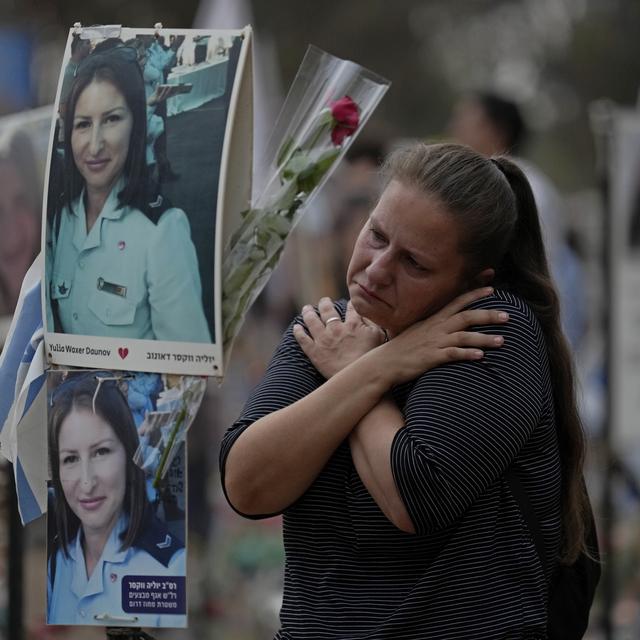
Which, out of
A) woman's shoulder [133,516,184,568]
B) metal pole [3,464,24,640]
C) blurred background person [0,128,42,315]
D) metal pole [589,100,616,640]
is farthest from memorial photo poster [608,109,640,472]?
woman's shoulder [133,516,184,568]

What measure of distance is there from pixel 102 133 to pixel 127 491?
710 millimetres

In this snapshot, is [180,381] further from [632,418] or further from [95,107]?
[632,418]

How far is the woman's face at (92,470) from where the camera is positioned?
265 cm

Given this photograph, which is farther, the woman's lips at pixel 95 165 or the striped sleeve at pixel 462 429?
the woman's lips at pixel 95 165

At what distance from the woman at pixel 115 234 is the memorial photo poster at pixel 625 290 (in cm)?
337

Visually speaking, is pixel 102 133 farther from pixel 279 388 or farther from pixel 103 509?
pixel 103 509

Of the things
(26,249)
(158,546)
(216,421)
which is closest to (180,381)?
(158,546)

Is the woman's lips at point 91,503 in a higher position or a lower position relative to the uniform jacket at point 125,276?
lower

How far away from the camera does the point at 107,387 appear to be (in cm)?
265

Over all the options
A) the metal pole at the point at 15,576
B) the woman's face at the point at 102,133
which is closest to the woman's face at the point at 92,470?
the woman's face at the point at 102,133

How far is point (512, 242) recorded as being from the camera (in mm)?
2572

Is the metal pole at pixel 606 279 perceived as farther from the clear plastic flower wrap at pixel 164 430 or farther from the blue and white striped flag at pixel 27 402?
the blue and white striped flag at pixel 27 402

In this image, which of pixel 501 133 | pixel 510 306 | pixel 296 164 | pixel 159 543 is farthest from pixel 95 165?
pixel 501 133

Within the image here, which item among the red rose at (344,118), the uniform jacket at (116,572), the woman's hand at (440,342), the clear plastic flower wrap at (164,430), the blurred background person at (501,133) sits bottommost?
the uniform jacket at (116,572)
